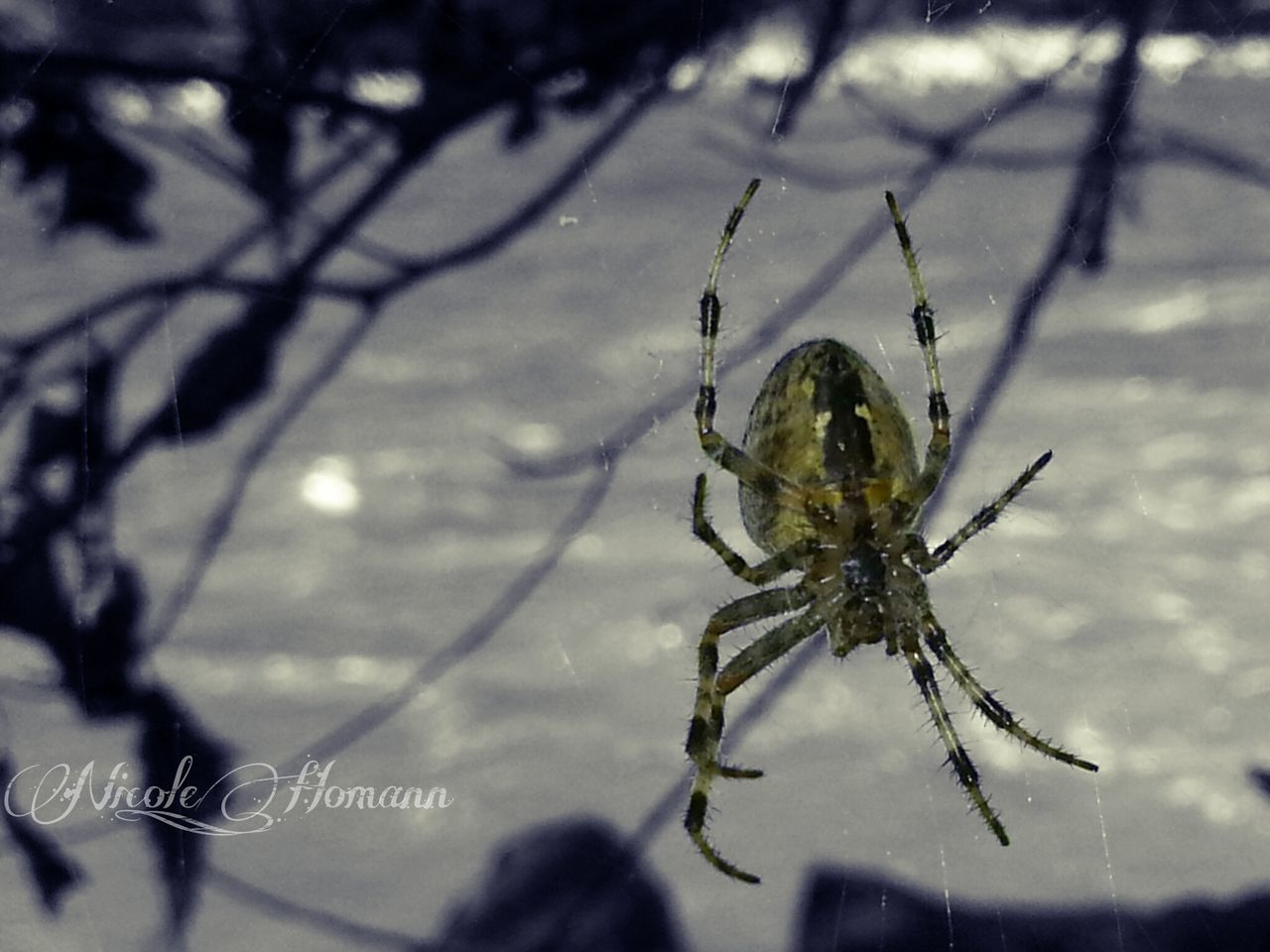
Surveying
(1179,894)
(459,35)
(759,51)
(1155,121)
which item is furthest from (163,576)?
(1155,121)

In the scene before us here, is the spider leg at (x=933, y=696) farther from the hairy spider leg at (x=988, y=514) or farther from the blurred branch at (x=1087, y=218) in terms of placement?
the blurred branch at (x=1087, y=218)

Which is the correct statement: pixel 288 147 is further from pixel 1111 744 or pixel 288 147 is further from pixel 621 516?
pixel 1111 744

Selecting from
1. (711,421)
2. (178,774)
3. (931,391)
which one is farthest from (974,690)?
(178,774)

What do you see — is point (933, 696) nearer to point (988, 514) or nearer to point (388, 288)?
point (988, 514)

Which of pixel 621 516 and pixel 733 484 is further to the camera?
pixel 621 516

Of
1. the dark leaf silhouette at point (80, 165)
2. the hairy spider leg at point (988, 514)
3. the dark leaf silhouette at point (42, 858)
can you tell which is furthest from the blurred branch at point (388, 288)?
the hairy spider leg at point (988, 514)

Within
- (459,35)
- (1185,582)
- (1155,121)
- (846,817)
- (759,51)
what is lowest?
(846,817)
